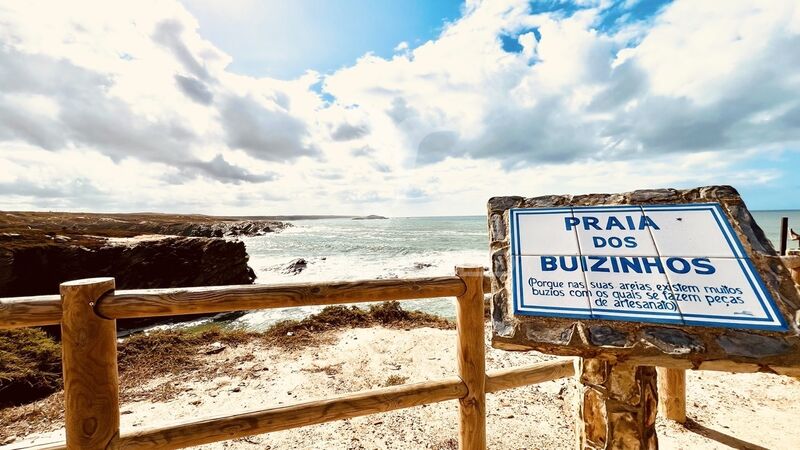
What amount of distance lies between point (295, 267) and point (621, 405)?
2248 cm

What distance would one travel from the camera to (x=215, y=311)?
69.9 inches

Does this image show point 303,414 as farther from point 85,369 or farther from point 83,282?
point 83,282

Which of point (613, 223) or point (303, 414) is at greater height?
point (613, 223)

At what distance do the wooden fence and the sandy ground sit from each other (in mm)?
1009

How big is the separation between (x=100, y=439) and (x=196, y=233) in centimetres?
4964

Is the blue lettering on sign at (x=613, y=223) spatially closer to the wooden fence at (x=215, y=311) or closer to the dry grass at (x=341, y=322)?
the wooden fence at (x=215, y=311)

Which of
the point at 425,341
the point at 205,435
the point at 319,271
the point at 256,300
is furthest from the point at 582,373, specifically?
the point at 319,271

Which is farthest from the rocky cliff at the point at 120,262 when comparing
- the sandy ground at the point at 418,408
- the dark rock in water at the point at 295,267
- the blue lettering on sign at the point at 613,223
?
the blue lettering on sign at the point at 613,223

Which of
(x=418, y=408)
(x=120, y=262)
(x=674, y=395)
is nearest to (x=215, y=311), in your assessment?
(x=418, y=408)

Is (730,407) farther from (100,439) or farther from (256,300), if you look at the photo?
(100,439)

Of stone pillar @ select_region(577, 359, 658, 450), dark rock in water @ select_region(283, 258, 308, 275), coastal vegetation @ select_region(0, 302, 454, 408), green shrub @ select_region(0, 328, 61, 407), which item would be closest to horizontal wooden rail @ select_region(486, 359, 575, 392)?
stone pillar @ select_region(577, 359, 658, 450)

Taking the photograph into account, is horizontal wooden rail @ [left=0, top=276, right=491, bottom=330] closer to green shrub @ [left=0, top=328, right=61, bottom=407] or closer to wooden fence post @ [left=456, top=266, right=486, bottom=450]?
wooden fence post @ [left=456, top=266, right=486, bottom=450]

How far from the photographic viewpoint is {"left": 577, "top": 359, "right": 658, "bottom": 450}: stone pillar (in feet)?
6.73

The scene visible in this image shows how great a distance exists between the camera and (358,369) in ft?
17.5
